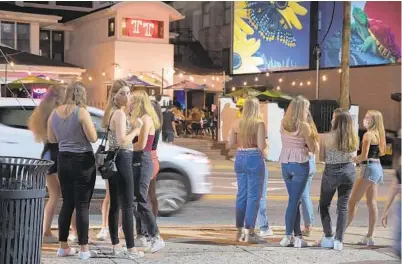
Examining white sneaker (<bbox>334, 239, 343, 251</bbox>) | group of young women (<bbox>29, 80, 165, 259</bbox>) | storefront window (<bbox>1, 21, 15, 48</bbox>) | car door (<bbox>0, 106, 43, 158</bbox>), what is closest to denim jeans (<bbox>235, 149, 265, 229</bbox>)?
white sneaker (<bbox>334, 239, 343, 251</bbox>)

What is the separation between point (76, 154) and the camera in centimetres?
558

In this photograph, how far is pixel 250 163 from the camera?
6.62m

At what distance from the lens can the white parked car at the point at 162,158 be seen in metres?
9.05

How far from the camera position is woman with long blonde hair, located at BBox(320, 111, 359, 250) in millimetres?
6359

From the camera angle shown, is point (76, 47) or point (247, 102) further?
point (76, 47)

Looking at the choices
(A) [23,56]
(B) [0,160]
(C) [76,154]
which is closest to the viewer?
(B) [0,160]

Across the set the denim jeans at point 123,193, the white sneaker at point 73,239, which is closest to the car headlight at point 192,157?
the white sneaker at point 73,239

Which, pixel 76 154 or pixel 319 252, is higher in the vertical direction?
pixel 76 154

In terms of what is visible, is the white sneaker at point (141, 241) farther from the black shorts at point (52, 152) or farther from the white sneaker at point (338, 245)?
the white sneaker at point (338, 245)

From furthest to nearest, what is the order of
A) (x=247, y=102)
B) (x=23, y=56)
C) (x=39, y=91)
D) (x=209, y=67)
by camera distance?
(x=209, y=67), (x=23, y=56), (x=39, y=91), (x=247, y=102)

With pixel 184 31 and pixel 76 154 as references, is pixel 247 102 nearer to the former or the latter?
pixel 76 154

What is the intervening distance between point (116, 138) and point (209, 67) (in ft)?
95.2

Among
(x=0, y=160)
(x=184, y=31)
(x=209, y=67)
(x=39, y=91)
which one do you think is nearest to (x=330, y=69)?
(x=209, y=67)

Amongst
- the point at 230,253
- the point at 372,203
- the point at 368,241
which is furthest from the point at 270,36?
the point at 230,253
